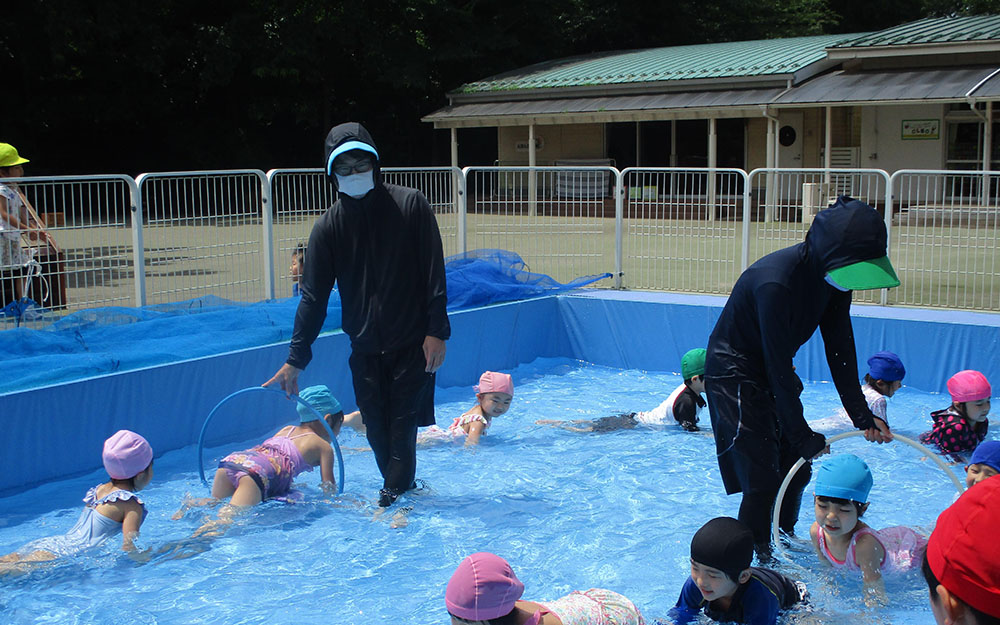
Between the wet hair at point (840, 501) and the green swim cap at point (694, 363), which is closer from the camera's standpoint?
the wet hair at point (840, 501)

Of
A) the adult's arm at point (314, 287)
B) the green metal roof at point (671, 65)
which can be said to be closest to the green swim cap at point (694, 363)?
the adult's arm at point (314, 287)

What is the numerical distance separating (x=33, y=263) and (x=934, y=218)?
8513mm

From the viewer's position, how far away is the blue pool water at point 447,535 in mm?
4633

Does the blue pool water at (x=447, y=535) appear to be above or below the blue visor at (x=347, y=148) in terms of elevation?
below

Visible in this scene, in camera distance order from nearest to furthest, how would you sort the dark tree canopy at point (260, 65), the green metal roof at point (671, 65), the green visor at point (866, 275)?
1. the green visor at point (866, 275)
2. the green metal roof at point (671, 65)
3. the dark tree canopy at point (260, 65)

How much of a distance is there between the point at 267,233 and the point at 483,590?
20.7ft

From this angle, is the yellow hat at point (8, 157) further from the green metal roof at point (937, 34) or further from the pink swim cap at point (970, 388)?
the green metal roof at point (937, 34)

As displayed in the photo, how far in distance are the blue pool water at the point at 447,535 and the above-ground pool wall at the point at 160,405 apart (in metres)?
0.14

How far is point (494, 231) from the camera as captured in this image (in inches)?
447

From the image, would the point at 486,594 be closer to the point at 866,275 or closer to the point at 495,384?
the point at 866,275

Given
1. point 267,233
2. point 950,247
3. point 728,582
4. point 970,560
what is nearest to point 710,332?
point 950,247

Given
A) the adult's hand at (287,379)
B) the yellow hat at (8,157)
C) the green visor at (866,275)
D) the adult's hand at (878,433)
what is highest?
the yellow hat at (8,157)

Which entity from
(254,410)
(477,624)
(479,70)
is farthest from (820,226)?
(479,70)

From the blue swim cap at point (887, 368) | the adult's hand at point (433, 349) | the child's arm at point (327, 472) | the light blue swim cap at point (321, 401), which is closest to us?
the adult's hand at point (433, 349)
